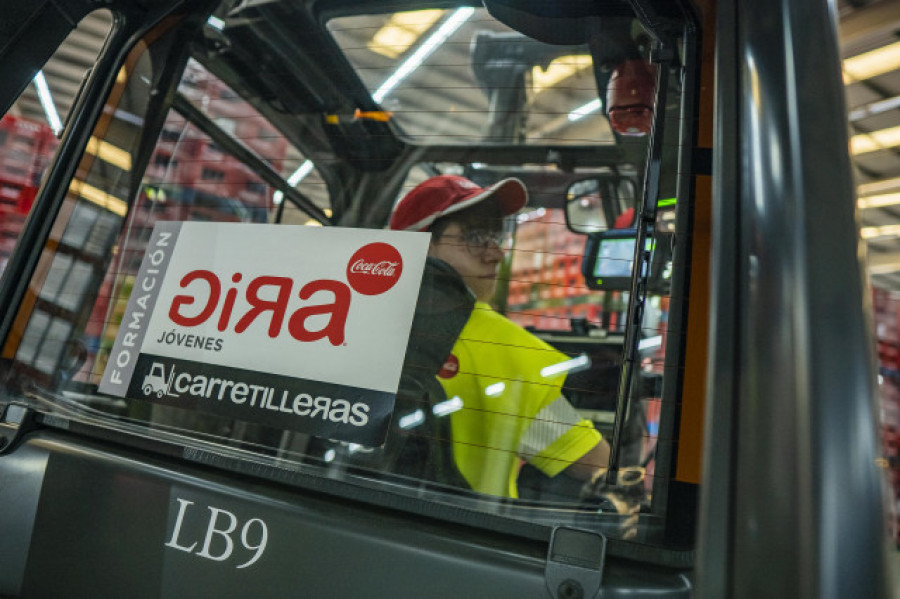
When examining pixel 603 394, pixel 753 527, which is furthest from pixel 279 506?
pixel 753 527

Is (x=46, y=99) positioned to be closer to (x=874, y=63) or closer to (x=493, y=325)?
(x=493, y=325)

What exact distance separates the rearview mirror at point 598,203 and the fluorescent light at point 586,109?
26 cm

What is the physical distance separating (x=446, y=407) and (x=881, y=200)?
9715mm

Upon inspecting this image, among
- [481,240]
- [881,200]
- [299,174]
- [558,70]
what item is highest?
[881,200]

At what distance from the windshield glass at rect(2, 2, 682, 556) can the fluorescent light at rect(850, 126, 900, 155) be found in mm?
7809

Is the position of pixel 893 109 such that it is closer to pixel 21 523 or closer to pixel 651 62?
pixel 651 62

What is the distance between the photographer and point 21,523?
1161 millimetres

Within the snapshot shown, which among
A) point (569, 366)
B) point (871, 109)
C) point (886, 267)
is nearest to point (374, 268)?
point (569, 366)

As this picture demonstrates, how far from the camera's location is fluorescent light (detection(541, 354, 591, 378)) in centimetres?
119

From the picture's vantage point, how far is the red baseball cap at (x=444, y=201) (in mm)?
1263

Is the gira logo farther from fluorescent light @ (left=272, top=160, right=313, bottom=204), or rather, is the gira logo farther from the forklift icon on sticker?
fluorescent light @ (left=272, top=160, right=313, bottom=204)

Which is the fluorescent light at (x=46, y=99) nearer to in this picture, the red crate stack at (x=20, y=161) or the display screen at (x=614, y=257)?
the red crate stack at (x=20, y=161)

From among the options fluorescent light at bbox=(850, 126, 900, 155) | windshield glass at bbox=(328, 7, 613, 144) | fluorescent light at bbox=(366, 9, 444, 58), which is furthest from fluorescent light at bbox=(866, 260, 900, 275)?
fluorescent light at bbox=(366, 9, 444, 58)

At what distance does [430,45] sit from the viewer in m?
1.31
